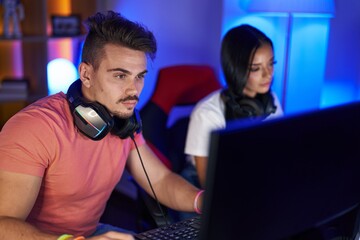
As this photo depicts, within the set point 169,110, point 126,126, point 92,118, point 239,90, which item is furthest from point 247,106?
point 92,118

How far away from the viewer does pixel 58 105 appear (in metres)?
1.49

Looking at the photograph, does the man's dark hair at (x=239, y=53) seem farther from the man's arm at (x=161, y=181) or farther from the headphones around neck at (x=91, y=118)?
the headphones around neck at (x=91, y=118)

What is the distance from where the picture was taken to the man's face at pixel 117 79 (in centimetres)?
149

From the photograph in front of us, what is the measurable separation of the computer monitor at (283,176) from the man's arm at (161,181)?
0.68 meters

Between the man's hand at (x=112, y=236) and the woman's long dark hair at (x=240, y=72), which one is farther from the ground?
the woman's long dark hair at (x=240, y=72)

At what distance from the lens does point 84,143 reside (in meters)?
1.49

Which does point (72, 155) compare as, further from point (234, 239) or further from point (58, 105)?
point (234, 239)

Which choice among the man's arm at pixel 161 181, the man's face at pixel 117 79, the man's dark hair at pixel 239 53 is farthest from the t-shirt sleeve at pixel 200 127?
the man's face at pixel 117 79

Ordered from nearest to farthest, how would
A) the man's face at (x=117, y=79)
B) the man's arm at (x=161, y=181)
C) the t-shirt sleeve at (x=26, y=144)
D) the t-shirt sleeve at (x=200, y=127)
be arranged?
the t-shirt sleeve at (x=26, y=144), the man's face at (x=117, y=79), the man's arm at (x=161, y=181), the t-shirt sleeve at (x=200, y=127)

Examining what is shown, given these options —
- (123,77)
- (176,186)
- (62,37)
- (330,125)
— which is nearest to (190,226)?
(176,186)

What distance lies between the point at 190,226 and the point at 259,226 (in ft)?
1.82

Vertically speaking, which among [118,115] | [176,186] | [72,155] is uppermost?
[118,115]

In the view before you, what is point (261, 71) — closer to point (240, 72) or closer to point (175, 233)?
point (240, 72)

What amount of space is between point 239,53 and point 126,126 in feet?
2.39
